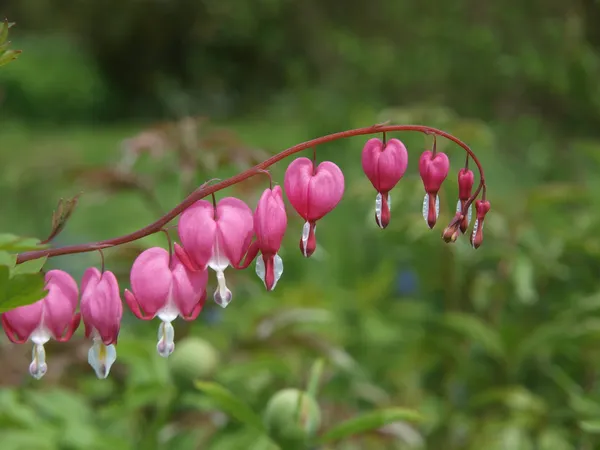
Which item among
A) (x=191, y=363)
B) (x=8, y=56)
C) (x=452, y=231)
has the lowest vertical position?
(x=191, y=363)

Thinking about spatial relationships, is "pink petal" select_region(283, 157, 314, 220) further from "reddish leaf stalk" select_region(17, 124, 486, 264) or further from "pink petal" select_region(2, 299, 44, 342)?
"pink petal" select_region(2, 299, 44, 342)

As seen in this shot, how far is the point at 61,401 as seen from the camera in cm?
168

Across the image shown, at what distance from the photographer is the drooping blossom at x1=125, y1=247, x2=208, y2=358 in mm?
892

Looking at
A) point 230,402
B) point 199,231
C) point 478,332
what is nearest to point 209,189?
point 199,231

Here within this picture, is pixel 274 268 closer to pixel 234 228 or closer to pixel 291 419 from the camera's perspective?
pixel 234 228

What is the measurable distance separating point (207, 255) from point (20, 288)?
7.3 inches

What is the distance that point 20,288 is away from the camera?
2.69ft

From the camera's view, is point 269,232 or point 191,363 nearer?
point 269,232

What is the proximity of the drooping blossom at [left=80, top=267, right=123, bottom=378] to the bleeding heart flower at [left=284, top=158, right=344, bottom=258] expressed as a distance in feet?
0.66

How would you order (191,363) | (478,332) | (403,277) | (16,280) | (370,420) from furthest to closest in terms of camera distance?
(403,277), (478,332), (191,363), (370,420), (16,280)

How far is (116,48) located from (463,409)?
19043 millimetres

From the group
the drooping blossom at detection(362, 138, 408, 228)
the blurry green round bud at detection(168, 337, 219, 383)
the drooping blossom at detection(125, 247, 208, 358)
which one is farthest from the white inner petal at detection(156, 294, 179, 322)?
the blurry green round bud at detection(168, 337, 219, 383)

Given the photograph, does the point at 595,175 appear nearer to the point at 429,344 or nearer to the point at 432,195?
the point at 429,344

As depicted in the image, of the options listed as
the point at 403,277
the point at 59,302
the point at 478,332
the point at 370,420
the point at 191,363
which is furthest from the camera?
the point at 403,277
